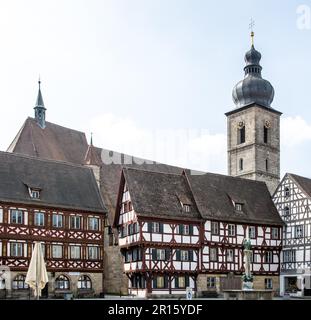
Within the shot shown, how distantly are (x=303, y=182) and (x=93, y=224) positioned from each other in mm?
18997

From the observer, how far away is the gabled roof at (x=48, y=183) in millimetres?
39438

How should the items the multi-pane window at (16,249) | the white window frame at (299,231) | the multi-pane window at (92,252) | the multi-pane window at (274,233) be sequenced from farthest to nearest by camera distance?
the multi-pane window at (274,233), the white window frame at (299,231), the multi-pane window at (92,252), the multi-pane window at (16,249)

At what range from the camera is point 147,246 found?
133 feet

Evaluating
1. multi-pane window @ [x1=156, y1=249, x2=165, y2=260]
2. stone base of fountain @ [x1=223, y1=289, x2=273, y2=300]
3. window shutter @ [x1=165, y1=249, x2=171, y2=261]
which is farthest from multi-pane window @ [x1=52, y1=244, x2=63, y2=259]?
stone base of fountain @ [x1=223, y1=289, x2=273, y2=300]

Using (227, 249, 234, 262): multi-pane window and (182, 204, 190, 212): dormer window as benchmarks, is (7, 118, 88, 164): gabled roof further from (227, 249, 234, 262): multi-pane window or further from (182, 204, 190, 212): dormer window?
(227, 249, 234, 262): multi-pane window

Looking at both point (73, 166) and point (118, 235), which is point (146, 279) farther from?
point (73, 166)

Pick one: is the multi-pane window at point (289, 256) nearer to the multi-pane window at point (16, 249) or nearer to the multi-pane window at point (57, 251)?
the multi-pane window at point (57, 251)

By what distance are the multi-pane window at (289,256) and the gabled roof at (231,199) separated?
257 cm

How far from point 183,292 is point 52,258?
10106mm

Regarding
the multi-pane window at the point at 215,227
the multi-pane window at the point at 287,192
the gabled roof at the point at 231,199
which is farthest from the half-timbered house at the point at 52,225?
the multi-pane window at the point at 287,192

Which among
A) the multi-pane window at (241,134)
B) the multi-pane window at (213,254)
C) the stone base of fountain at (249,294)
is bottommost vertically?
the stone base of fountain at (249,294)

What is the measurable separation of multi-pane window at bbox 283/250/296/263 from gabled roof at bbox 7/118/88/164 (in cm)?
2185

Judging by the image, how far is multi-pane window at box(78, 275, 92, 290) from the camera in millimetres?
41219

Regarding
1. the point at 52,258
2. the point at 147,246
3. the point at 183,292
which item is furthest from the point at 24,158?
the point at 183,292
